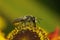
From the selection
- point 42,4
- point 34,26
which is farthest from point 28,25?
point 42,4

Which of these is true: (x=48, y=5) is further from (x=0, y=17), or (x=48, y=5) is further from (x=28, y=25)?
(x=0, y=17)

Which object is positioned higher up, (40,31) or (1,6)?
(1,6)

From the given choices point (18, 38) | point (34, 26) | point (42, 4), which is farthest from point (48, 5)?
point (18, 38)

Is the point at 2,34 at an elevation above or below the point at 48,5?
below

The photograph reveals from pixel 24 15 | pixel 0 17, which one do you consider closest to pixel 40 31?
pixel 24 15

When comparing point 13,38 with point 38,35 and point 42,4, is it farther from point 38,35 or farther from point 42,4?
point 42,4
